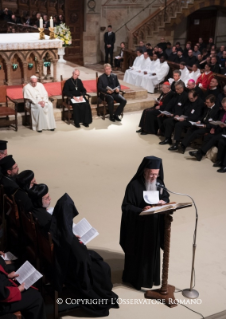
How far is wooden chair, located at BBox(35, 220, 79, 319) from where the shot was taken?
14.4ft

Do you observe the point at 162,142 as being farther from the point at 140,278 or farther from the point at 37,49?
the point at 140,278

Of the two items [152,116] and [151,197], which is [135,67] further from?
[151,197]

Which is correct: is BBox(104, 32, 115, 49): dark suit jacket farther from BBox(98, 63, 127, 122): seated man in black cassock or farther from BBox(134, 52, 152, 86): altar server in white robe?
BBox(98, 63, 127, 122): seated man in black cassock

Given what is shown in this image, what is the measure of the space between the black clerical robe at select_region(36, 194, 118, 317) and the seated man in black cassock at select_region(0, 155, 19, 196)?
0.96 meters

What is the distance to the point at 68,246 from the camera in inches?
168

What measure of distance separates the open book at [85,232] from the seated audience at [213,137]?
4.73 m

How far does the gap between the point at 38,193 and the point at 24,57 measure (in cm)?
785

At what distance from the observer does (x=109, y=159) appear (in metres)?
8.95

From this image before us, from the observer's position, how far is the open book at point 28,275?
418 cm

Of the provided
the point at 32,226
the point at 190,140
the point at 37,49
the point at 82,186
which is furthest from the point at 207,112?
the point at 32,226

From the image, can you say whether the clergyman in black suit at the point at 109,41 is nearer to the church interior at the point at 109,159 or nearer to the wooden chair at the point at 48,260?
the church interior at the point at 109,159

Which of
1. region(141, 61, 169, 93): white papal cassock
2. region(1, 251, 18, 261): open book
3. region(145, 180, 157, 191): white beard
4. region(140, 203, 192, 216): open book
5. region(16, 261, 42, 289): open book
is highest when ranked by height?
region(141, 61, 169, 93): white papal cassock

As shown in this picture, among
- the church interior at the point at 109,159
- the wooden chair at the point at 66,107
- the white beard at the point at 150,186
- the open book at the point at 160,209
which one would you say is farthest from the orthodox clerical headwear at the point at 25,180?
the wooden chair at the point at 66,107

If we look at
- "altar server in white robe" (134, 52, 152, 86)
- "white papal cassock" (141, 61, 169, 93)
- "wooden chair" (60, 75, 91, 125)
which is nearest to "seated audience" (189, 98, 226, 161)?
"wooden chair" (60, 75, 91, 125)
